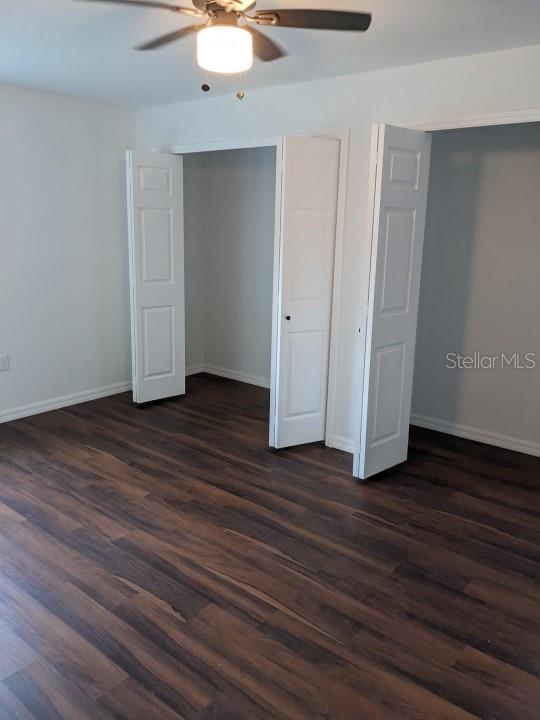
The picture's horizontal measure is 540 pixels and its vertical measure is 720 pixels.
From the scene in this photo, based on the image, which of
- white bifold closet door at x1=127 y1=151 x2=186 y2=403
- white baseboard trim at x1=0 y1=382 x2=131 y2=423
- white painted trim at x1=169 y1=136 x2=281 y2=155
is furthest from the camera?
white bifold closet door at x1=127 y1=151 x2=186 y2=403

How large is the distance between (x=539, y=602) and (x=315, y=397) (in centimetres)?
203

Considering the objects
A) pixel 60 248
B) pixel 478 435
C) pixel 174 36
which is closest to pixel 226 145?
pixel 60 248

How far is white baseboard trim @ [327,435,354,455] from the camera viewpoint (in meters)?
4.15

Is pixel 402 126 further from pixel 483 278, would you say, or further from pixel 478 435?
pixel 478 435

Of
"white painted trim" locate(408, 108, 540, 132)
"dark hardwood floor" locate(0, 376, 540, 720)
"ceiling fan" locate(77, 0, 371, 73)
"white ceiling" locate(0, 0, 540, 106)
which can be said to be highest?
"white ceiling" locate(0, 0, 540, 106)

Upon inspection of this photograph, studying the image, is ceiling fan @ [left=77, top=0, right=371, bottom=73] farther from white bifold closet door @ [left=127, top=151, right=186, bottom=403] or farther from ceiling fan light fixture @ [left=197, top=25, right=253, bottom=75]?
white bifold closet door @ [left=127, top=151, right=186, bottom=403]

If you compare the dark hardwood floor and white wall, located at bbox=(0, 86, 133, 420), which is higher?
white wall, located at bbox=(0, 86, 133, 420)

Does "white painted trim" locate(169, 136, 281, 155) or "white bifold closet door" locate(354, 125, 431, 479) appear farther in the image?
"white painted trim" locate(169, 136, 281, 155)

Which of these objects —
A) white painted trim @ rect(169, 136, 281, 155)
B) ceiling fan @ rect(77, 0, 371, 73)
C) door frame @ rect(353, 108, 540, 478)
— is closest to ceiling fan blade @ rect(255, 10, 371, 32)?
ceiling fan @ rect(77, 0, 371, 73)

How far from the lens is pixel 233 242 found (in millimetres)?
5820

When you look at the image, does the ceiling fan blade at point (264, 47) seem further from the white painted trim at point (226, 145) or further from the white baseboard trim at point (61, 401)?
the white baseboard trim at point (61, 401)

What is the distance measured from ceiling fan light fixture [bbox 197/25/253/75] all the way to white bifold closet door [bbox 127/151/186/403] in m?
2.59

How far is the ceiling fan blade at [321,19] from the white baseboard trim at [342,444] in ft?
8.85

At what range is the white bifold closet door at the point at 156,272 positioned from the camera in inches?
188
